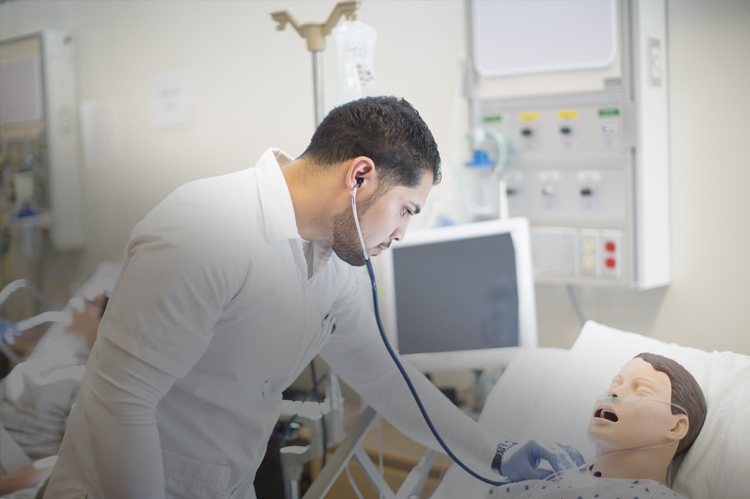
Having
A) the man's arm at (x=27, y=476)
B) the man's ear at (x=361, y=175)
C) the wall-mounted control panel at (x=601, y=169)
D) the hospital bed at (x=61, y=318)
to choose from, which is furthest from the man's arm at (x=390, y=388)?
the man's arm at (x=27, y=476)

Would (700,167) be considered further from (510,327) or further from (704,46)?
(510,327)

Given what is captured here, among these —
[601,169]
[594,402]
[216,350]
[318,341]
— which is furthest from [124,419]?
[601,169]

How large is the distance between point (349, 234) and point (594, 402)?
1.71ft

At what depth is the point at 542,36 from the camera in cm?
124

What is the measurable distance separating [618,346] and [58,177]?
128cm

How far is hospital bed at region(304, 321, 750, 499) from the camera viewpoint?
0.90 metres

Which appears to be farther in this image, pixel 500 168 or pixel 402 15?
pixel 500 168

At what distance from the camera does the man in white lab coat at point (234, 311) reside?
0.81 m

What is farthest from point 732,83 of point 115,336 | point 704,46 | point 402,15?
point 115,336

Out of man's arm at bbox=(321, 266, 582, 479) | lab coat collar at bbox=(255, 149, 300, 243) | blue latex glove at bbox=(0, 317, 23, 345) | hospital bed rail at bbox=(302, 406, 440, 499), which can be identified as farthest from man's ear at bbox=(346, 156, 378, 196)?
blue latex glove at bbox=(0, 317, 23, 345)

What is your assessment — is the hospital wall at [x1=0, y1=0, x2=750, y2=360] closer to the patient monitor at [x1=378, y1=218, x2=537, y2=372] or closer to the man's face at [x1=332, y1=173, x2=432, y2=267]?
the patient monitor at [x1=378, y1=218, x2=537, y2=372]

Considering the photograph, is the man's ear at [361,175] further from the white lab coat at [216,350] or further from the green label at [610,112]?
the green label at [610,112]

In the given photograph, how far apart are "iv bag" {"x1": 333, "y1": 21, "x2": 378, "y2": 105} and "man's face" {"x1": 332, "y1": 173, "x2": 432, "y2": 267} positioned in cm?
37

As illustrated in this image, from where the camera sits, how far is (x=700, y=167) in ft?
3.28
